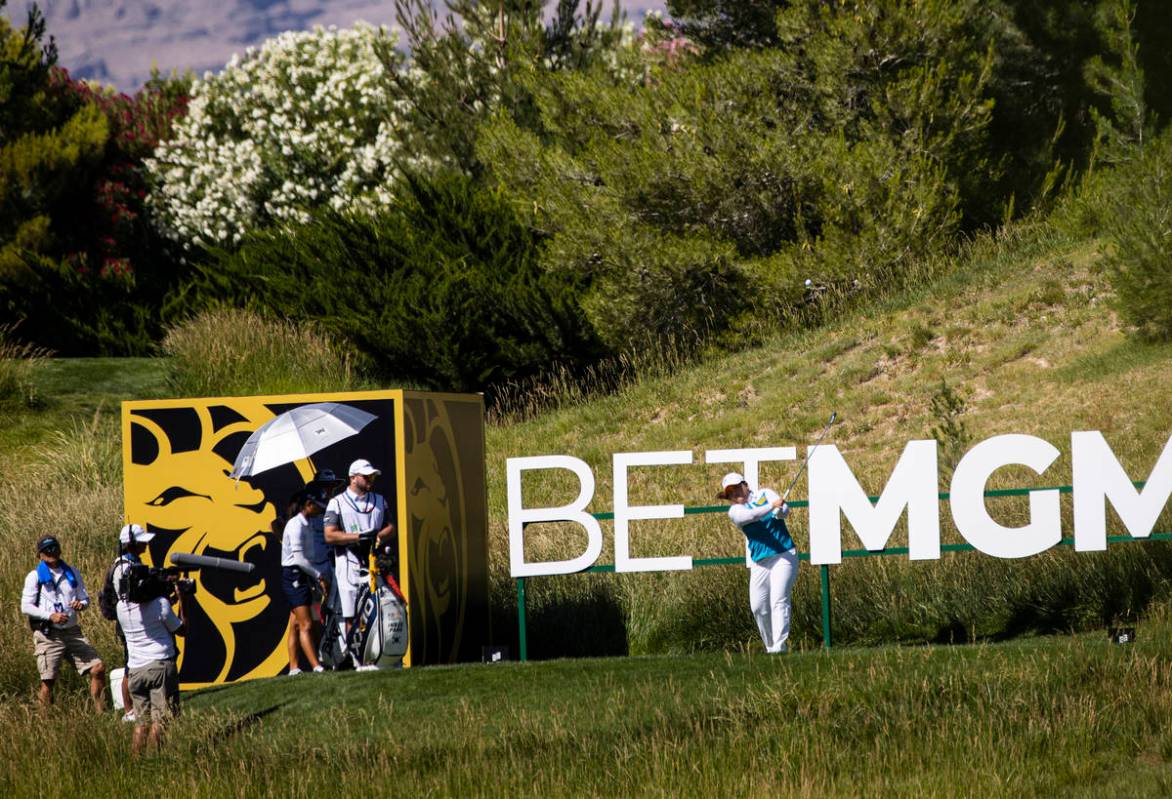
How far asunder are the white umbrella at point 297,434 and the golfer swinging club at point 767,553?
3.14m

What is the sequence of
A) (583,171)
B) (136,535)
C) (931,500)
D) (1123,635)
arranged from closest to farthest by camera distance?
(136,535) → (1123,635) → (931,500) → (583,171)

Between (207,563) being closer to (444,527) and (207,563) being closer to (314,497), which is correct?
(314,497)

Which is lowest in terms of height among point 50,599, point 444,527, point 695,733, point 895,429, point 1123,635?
point 695,733

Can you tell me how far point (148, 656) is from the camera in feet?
31.8

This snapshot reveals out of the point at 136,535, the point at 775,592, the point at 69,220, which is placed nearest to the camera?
the point at 136,535

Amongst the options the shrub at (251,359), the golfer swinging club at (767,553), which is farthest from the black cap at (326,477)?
the shrub at (251,359)

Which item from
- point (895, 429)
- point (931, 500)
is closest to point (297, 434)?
point (931, 500)

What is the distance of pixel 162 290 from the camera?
3125 cm

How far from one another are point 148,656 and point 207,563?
6.21ft

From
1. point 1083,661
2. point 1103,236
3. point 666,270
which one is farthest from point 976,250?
point 1083,661

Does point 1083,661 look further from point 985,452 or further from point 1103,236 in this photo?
point 1103,236

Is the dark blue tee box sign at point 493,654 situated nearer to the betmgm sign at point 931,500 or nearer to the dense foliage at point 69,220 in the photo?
the betmgm sign at point 931,500

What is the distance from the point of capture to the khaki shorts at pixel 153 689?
967cm

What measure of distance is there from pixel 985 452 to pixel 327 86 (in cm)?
2295
